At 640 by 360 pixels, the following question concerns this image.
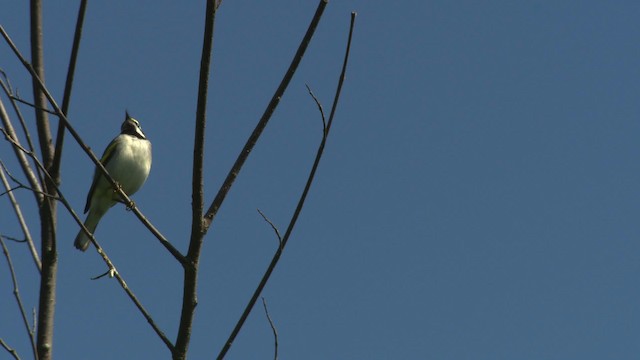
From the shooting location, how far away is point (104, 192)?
31.6ft

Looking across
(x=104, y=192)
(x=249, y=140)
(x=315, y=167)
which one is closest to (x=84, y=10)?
(x=249, y=140)

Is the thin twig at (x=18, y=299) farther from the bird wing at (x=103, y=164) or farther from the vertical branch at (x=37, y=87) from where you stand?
the bird wing at (x=103, y=164)

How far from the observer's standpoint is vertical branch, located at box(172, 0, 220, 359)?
8.57 feet

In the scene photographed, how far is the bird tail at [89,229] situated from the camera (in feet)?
31.5

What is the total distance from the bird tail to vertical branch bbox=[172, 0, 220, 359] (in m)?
6.93

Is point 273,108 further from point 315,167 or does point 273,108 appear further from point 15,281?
point 15,281

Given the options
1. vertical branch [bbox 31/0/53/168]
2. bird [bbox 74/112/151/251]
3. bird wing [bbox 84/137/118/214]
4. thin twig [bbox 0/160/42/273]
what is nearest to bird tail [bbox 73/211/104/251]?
bird [bbox 74/112/151/251]

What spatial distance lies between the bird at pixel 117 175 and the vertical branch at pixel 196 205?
22.9 feet

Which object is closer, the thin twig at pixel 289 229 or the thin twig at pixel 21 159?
the thin twig at pixel 289 229

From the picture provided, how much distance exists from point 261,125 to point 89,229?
732 cm

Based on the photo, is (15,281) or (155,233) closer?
(155,233)

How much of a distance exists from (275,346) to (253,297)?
43 cm

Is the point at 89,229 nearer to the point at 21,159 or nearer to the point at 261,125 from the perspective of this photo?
the point at 21,159

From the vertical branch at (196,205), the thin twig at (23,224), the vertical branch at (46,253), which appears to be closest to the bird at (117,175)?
the thin twig at (23,224)
